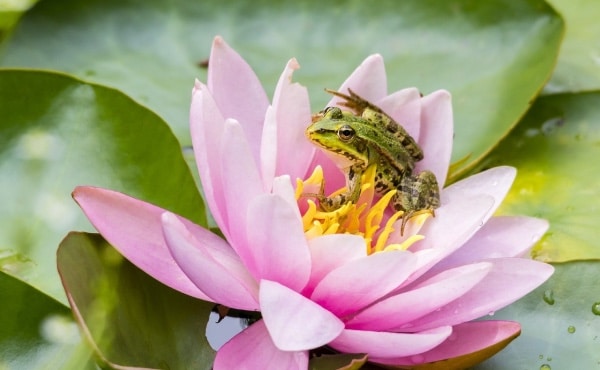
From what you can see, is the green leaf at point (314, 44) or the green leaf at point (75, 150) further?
the green leaf at point (314, 44)

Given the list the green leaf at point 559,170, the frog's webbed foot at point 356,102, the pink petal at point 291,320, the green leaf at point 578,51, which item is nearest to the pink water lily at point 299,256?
the pink petal at point 291,320

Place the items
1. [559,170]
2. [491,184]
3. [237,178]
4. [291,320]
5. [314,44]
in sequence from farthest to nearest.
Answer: [314,44] → [559,170] → [491,184] → [237,178] → [291,320]

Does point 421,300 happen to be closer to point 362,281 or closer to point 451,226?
point 362,281

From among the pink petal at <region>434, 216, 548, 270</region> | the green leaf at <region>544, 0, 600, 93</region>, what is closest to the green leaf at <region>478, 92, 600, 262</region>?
the green leaf at <region>544, 0, 600, 93</region>

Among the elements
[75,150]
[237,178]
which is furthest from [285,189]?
[75,150]

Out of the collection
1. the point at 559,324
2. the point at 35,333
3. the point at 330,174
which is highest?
the point at 330,174

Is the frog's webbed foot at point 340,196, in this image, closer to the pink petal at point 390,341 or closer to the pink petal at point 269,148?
the pink petal at point 269,148
